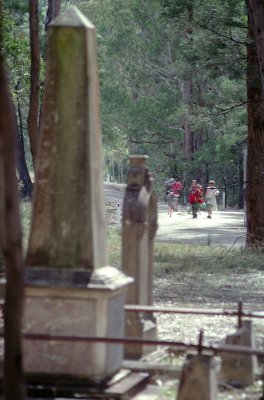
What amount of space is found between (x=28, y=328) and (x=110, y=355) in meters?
0.66

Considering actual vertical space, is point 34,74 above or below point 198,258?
above

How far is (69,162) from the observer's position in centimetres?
844

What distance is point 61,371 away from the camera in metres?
8.33

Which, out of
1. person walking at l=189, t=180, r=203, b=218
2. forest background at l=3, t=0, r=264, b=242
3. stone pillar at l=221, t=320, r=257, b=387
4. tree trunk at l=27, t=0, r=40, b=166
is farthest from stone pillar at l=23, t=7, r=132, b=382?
forest background at l=3, t=0, r=264, b=242

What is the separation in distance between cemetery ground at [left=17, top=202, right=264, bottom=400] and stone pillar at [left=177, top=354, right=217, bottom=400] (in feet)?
2.01

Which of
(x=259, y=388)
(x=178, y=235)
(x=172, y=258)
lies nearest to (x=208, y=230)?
(x=178, y=235)

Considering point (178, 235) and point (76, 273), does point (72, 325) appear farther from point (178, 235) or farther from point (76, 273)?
point (178, 235)

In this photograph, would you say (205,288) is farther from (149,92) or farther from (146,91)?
(146,91)

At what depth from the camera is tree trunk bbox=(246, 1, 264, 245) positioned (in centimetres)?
2603

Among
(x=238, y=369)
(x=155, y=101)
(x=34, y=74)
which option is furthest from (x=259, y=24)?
(x=155, y=101)

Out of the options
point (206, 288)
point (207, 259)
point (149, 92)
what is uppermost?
point (149, 92)

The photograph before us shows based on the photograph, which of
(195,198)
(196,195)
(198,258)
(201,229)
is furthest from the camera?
(195,198)

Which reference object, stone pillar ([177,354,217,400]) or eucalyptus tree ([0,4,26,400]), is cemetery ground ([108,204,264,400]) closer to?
stone pillar ([177,354,217,400])

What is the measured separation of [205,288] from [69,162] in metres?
9.02
